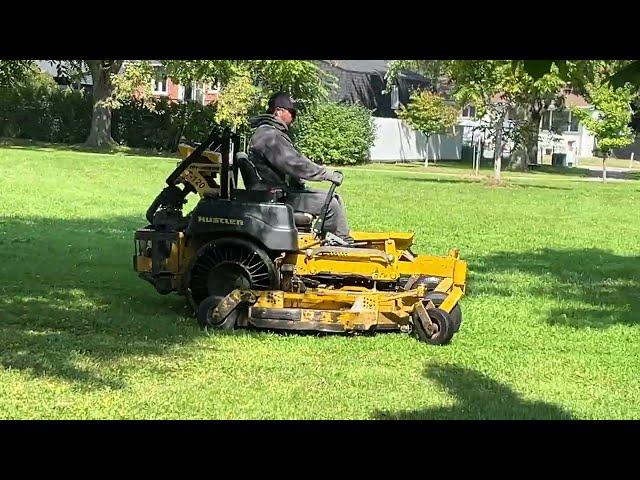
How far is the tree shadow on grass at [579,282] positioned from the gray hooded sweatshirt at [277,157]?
8.17 ft

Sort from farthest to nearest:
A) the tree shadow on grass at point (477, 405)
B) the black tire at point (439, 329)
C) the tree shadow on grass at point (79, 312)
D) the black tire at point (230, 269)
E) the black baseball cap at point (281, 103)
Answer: the black baseball cap at point (281, 103) < the black tire at point (230, 269) < the black tire at point (439, 329) < the tree shadow on grass at point (79, 312) < the tree shadow on grass at point (477, 405)

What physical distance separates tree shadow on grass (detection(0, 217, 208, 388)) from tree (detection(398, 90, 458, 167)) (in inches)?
1344

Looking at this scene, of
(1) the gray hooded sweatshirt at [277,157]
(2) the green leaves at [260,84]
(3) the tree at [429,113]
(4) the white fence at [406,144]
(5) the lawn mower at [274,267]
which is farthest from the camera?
(4) the white fence at [406,144]

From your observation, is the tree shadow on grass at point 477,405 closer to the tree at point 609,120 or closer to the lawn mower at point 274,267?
the lawn mower at point 274,267

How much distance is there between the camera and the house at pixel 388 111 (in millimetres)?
47812

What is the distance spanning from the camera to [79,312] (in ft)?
26.0

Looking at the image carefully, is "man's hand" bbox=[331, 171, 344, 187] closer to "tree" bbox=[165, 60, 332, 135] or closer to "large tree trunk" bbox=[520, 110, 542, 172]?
"tree" bbox=[165, 60, 332, 135]

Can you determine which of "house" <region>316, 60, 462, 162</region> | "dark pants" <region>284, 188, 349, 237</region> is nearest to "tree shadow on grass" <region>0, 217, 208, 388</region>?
"dark pants" <region>284, 188, 349, 237</region>

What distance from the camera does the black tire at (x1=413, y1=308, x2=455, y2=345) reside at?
7.00m

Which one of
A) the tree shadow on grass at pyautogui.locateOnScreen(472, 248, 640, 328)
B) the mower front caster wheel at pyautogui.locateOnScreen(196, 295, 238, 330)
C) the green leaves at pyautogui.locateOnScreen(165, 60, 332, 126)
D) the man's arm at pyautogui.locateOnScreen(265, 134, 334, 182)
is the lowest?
the tree shadow on grass at pyautogui.locateOnScreen(472, 248, 640, 328)

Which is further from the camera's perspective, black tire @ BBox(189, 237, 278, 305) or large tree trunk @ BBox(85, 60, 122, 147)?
large tree trunk @ BBox(85, 60, 122, 147)

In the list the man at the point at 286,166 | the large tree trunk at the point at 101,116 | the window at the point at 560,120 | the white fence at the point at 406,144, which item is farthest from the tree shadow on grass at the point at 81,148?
the window at the point at 560,120
